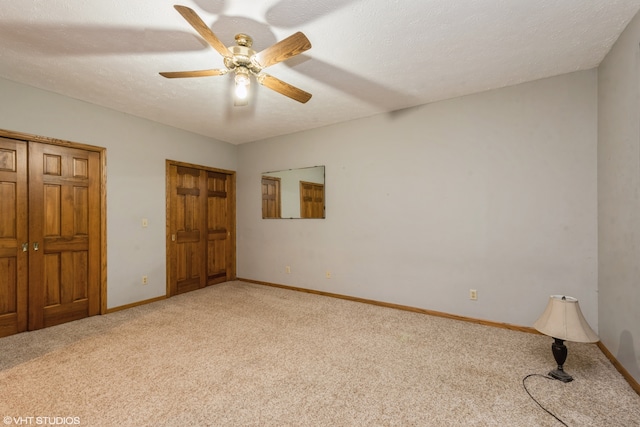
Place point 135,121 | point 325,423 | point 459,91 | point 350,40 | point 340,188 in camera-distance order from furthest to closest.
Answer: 1. point 340,188
2. point 135,121
3. point 459,91
4. point 350,40
5. point 325,423

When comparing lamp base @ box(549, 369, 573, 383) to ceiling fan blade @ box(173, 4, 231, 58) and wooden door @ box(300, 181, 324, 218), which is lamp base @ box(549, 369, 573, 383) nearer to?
wooden door @ box(300, 181, 324, 218)

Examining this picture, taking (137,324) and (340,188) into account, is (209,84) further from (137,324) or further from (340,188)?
(137,324)

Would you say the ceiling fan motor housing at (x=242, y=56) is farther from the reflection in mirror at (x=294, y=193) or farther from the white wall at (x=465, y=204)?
the reflection in mirror at (x=294, y=193)

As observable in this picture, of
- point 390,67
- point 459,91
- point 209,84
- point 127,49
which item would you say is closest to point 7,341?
point 127,49

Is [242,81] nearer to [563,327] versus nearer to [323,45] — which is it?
[323,45]

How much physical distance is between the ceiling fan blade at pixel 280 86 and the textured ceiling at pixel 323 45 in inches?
11.9

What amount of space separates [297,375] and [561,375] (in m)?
1.92

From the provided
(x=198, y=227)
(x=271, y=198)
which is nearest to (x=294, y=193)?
(x=271, y=198)

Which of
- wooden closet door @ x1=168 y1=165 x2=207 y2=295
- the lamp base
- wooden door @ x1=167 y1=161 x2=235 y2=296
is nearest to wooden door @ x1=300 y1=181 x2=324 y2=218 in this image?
wooden door @ x1=167 y1=161 x2=235 y2=296

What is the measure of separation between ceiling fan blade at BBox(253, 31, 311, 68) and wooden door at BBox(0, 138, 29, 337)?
2844mm

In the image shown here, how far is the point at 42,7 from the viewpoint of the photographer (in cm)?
187

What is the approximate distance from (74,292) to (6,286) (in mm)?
574

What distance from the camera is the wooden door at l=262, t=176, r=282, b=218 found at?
4.91m

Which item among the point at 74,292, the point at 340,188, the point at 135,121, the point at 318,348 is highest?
the point at 135,121
